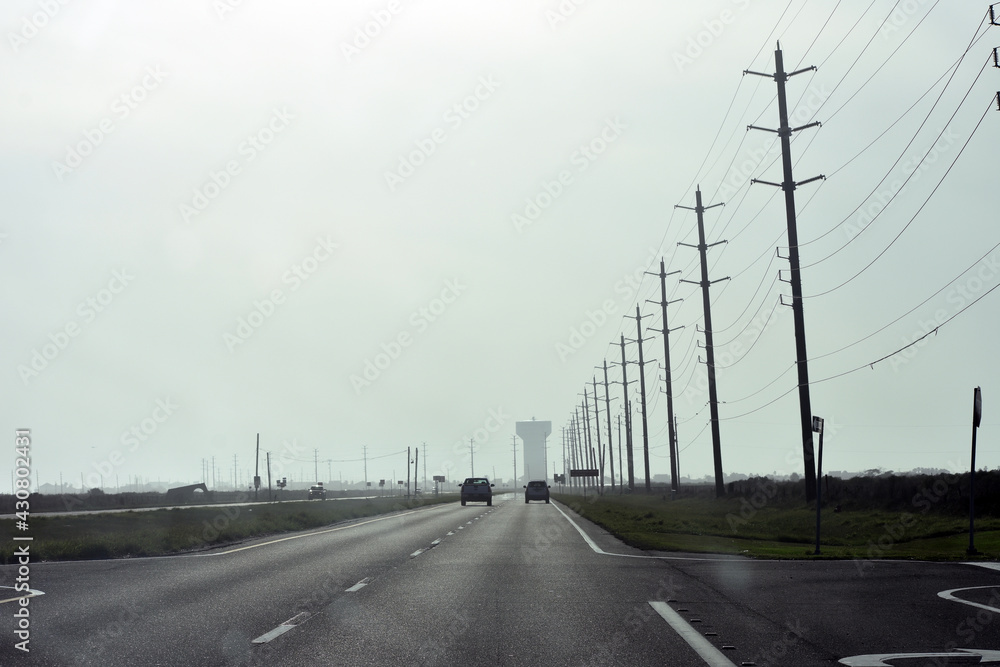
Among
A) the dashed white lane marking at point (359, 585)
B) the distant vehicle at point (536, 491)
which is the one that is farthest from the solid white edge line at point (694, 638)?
the distant vehicle at point (536, 491)

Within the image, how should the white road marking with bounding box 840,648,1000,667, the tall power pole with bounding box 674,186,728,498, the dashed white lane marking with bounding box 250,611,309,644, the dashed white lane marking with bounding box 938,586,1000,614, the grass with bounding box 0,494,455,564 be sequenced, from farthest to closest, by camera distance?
the tall power pole with bounding box 674,186,728,498
the grass with bounding box 0,494,455,564
the dashed white lane marking with bounding box 938,586,1000,614
the dashed white lane marking with bounding box 250,611,309,644
the white road marking with bounding box 840,648,1000,667

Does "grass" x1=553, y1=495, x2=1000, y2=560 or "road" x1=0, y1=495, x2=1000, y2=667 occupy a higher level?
"road" x1=0, y1=495, x2=1000, y2=667

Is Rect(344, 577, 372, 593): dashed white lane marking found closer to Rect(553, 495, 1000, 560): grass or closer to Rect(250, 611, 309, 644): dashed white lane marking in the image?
Rect(250, 611, 309, 644): dashed white lane marking

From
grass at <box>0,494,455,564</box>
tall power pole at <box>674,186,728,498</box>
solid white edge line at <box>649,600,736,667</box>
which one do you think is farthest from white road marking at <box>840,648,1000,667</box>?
tall power pole at <box>674,186,728,498</box>

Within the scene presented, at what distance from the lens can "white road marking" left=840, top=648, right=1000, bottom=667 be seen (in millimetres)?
7863

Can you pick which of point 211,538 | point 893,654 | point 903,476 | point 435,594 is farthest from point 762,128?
point 893,654

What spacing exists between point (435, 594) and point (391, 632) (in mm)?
3423

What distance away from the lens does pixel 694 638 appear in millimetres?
9203

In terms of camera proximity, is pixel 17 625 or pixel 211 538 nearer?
pixel 17 625

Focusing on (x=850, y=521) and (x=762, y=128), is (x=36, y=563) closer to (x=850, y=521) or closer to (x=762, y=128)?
(x=850, y=521)

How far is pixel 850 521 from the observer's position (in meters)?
33.8

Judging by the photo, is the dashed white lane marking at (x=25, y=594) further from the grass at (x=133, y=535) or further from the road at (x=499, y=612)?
the grass at (x=133, y=535)

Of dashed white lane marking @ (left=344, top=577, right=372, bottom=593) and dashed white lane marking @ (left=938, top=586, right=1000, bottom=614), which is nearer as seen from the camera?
dashed white lane marking @ (left=938, top=586, right=1000, bottom=614)

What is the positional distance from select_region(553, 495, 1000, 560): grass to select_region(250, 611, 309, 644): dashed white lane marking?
12.3m
